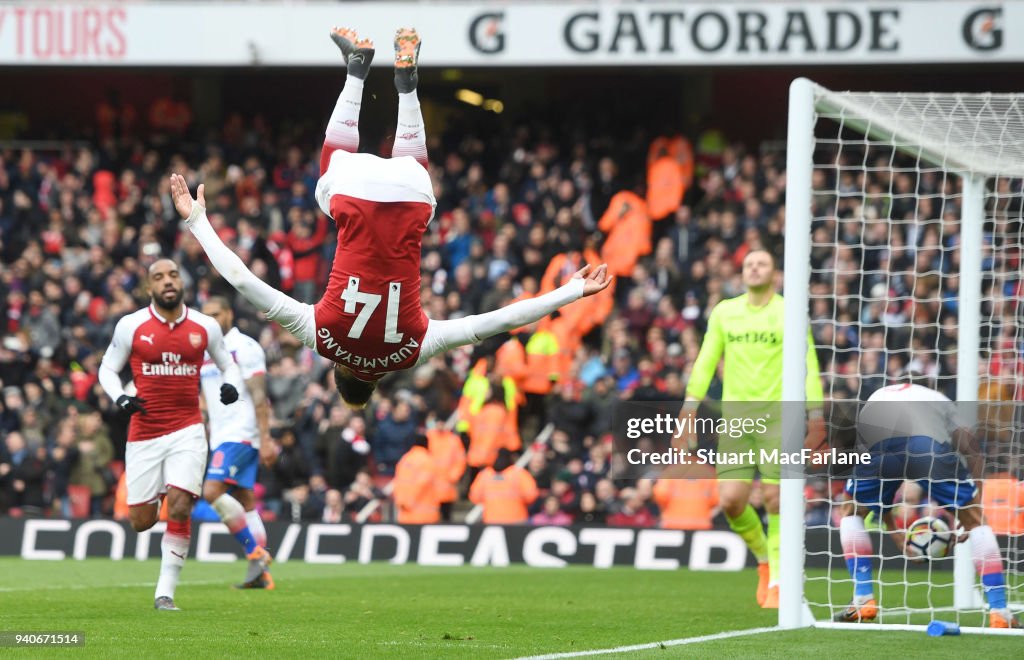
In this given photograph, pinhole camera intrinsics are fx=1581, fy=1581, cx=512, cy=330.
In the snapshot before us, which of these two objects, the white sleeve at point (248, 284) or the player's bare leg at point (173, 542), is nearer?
the white sleeve at point (248, 284)

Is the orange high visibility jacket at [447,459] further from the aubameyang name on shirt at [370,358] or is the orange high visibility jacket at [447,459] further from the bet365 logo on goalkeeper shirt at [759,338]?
the aubameyang name on shirt at [370,358]

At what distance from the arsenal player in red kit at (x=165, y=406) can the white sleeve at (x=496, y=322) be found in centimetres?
278

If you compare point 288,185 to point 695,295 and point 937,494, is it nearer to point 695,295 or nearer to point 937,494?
point 695,295

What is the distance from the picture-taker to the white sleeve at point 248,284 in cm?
814

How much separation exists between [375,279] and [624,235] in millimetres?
13502

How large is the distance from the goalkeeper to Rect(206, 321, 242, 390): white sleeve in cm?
320

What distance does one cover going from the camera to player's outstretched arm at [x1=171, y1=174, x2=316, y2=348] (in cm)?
814

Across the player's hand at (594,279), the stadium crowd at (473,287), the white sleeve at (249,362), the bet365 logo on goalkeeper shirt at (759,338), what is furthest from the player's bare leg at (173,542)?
the stadium crowd at (473,287)

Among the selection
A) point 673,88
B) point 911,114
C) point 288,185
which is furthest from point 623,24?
point 911,114

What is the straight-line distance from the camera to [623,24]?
72.5 ft

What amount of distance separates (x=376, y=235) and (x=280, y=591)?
188 inches

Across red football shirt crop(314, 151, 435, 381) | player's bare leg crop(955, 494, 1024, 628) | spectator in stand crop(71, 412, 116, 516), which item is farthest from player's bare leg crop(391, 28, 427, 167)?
spectator in stand crop(71, 412, 116, 516)

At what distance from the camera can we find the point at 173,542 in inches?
420

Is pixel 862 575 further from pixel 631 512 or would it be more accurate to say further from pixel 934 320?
pixel 934 320
